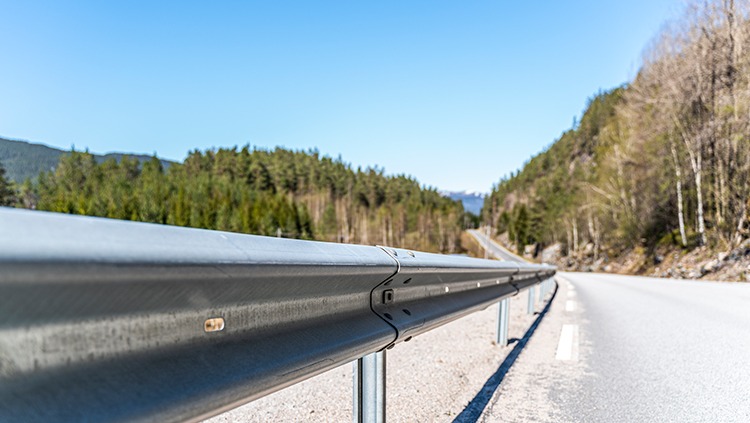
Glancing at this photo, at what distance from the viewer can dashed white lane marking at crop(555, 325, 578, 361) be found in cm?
442

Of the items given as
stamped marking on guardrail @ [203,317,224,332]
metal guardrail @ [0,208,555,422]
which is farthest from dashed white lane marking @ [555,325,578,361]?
stamped marking on guardrail @ [203,317,224,332]

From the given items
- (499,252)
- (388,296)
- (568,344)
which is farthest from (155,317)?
(499,252)

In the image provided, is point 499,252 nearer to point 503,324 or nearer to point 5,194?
point 503,324

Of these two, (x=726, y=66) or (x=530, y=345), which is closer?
(x=530, y=345)

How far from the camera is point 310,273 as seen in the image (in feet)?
4.64

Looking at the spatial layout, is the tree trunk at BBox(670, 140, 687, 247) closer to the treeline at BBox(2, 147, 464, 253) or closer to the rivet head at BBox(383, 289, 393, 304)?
the rivet head at BBox(383, 289, 393, 304)

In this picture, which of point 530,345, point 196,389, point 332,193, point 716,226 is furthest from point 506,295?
point 332,193

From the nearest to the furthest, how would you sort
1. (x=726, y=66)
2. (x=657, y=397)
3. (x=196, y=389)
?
(x=196, y=389) < (x=657, y=397) < (x=726, y=66)

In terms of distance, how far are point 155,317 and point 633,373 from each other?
154 inches

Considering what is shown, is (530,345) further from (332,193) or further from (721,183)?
(332,193)

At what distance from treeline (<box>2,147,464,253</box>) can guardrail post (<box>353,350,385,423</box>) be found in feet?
267

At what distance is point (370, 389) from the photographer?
1979 millimetres

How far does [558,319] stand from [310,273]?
261 inches

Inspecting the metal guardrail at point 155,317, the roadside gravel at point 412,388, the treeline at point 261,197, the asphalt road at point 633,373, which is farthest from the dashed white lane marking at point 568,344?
the treeline at point 261,197
